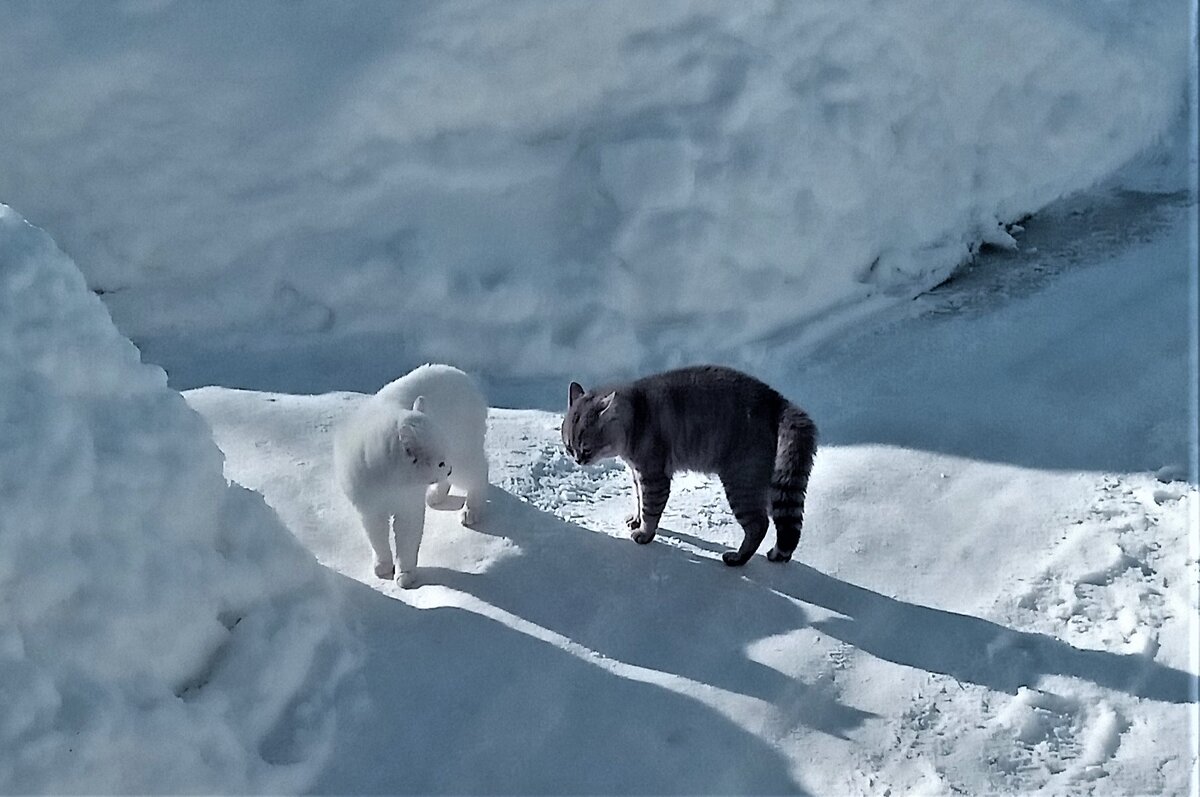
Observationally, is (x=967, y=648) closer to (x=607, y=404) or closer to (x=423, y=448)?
(x=607, y=404)

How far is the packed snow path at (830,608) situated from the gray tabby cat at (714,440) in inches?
7.8

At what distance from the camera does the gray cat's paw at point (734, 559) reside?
364cm

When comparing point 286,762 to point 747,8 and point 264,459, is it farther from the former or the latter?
point 747,8

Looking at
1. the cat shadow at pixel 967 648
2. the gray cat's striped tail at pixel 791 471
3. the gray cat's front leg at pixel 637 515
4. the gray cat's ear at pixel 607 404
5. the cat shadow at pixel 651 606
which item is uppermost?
the gray cat's ear at pixel 607 404

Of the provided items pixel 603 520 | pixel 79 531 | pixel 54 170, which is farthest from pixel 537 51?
pixel 79 531

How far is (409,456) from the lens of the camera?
3.34 metres

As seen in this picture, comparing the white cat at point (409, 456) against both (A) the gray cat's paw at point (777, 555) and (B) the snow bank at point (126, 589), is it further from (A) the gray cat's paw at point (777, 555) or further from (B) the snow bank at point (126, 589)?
(A) the gray cat's paw at point (777, 555)

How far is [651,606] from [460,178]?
259 centimetres

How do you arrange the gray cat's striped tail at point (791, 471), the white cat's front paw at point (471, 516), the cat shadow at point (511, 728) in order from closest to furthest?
the cat shadow at point (511, 728)
the gray cat's striped tail at point (791, 471)
the white cat's front paw at point (471, 516)

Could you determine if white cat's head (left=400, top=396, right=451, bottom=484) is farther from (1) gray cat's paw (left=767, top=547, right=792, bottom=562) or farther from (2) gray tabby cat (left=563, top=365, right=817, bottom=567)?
(1) gray cat's paw (left=767, top=547, right=792, bottom=562)

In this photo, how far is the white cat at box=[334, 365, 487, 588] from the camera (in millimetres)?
3352

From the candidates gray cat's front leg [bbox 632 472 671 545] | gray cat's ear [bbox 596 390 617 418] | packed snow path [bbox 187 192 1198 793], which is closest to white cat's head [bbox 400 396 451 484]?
packed snow path [bbox 187 192 1198 793]

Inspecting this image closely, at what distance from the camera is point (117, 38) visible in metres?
5.32

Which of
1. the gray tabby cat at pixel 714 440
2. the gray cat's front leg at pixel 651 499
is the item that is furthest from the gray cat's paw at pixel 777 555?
the gray cat's front leg at pixel 651 499
